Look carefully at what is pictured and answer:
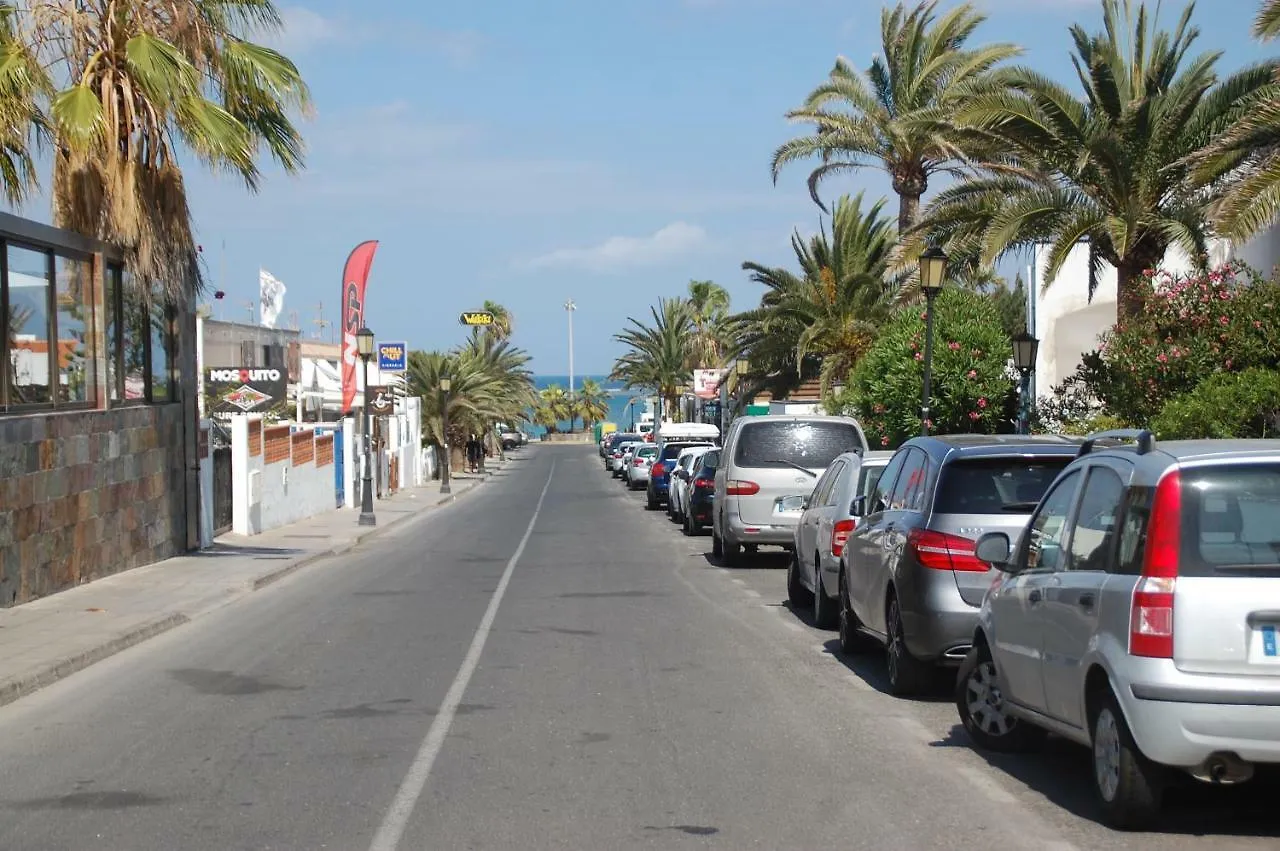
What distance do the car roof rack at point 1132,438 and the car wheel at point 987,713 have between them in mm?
1303

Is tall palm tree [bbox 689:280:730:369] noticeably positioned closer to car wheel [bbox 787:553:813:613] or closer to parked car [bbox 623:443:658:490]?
parked car [bbox 623:443:658:490]

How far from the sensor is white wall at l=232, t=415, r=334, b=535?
28.3m

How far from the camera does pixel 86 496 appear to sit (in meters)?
17.9

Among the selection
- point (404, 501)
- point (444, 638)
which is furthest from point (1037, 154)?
point (404, 501)

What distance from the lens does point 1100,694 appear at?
6438 millimetres

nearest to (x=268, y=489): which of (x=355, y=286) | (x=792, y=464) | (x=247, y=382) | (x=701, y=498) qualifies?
(x=701, y=498)

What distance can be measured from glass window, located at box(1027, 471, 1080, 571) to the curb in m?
7.15

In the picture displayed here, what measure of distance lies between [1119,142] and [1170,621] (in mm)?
17052

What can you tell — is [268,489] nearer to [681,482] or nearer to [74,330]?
[681,482]

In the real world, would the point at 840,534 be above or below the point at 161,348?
below

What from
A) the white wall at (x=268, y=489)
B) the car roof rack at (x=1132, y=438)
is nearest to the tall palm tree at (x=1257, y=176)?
the car roof rack at (x=1132, y=438)

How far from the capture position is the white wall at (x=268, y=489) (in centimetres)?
2827

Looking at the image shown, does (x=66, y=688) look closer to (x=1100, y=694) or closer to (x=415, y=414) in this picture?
(x=1100, y=694)

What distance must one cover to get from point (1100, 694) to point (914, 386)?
22.3m
